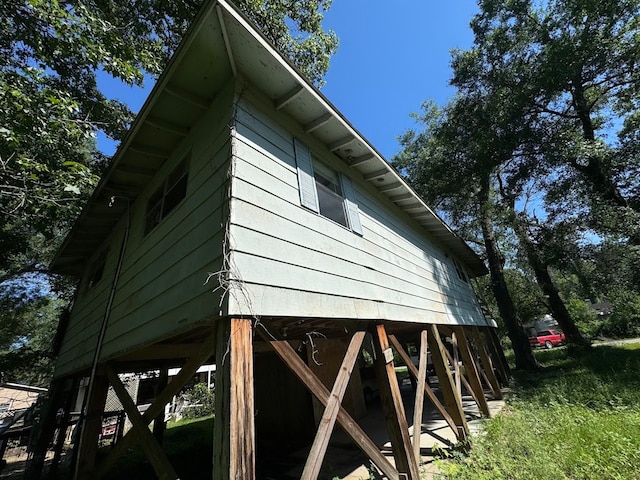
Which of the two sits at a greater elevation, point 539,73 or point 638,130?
point 539,73

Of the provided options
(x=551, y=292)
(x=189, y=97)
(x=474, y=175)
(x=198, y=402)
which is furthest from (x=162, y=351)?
(x=551, y=292)

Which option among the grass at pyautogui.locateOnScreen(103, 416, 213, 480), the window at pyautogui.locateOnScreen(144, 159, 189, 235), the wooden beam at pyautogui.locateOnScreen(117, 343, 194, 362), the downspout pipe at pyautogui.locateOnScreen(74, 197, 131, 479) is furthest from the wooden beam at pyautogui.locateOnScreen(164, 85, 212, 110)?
the grass at pyautogui.locateOnScreen(103, 416, 213, 480)

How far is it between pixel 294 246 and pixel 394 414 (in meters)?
2.42

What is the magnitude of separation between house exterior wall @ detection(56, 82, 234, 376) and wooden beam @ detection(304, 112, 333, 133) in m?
1.30

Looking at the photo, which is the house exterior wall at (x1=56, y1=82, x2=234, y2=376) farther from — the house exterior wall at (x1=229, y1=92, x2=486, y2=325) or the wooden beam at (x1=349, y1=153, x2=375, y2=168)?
the wooden beam at (x1=349, y1=153, x2=375, y2=168)

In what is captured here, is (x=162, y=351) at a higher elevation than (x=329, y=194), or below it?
below

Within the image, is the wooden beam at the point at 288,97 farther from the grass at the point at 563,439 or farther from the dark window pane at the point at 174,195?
the grass at the point at 563,439

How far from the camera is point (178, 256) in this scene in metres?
3.12

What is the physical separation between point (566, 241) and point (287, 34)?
13.6 meters

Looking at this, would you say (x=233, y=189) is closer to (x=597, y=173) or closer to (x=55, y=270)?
(x=55, y=270)

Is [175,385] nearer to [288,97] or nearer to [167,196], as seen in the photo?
[167,196]

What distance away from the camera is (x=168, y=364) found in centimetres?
654

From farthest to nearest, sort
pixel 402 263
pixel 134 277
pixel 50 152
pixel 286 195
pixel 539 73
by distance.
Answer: pixel 539 73 → pixel 50 152 → pixel 402 263 → pixel 134 277 → pixel 286 195

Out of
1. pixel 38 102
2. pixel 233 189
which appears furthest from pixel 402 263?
pixel 38 102
